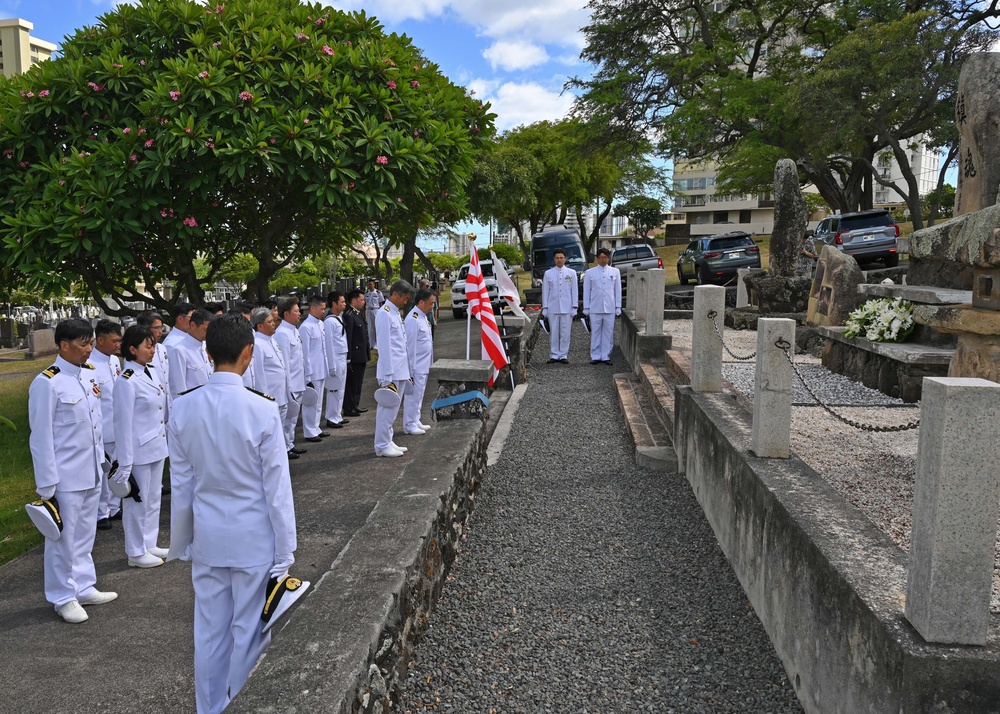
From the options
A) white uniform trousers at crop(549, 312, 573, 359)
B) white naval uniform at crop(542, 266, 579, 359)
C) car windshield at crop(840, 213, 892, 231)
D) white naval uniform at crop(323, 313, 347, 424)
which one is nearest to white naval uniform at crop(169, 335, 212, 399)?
→ white naval uniform at crop(323, 313, 347, 424)

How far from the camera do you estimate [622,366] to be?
12453mm

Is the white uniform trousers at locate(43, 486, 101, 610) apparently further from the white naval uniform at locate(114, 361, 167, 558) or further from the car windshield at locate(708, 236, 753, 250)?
the car windshield at locate(708, 236, 753, 250)

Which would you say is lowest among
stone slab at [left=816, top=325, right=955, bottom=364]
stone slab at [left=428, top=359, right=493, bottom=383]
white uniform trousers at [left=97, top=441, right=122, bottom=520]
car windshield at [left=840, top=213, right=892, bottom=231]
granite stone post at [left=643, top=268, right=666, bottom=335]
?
white uniform trousers at [left=97, top=441, right=122, bottom=520]

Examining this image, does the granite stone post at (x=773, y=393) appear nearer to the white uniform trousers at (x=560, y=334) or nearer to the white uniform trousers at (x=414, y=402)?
the white uniform trousers at (x=414, y=402)

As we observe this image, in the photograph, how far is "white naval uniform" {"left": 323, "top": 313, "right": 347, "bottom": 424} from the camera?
955 cm

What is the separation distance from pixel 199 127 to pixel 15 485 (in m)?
4.10

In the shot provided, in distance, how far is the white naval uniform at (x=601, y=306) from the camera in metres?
12.7

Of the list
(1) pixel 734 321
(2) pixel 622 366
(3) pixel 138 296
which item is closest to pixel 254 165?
(3) pixel 138 296

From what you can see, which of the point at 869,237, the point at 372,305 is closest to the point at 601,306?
the point at 372,305

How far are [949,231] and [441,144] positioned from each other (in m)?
5.53

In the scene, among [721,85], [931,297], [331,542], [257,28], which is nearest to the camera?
[331,542]

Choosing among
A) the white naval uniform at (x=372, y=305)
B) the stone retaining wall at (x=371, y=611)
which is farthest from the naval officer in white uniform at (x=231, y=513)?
the white naval uniform at (x=372, y=305)

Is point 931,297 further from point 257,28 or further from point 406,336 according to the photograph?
point 257,28

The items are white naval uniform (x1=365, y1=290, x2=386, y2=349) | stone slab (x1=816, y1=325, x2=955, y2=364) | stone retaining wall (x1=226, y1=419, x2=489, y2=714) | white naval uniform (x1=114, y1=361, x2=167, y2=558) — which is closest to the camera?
stone retaining wall (x1=226, y1=419, x2=489, y2=714)
